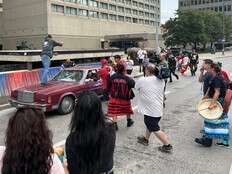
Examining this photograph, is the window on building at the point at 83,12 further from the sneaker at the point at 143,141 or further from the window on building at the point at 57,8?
the sneaker at the point at 143,141

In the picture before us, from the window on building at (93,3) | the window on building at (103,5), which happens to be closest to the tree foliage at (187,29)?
the window on building at (103,5)

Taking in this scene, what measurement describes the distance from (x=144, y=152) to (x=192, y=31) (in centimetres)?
7912

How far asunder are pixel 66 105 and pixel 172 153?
15.5 ft

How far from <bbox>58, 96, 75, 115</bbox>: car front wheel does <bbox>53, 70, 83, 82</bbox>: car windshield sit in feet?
2.76

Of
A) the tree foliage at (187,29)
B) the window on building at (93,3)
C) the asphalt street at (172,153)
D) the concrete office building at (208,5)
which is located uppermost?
the concrete office building at (208,5)

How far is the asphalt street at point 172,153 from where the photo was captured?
21.1 feet

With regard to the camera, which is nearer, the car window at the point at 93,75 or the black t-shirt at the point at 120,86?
the black t-shirt at the point at 120,86

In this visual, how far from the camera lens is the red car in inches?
417

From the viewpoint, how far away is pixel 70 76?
40.1 ft

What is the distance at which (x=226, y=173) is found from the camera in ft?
A: 20.6

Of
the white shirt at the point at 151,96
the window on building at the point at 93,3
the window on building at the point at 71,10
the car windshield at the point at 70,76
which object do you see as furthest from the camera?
the window on building at the point at 93,3

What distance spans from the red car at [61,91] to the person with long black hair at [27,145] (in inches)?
281

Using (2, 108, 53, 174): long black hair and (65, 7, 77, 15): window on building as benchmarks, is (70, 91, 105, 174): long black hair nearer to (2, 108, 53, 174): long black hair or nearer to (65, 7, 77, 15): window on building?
(2, 108, 53, 174): long black hair

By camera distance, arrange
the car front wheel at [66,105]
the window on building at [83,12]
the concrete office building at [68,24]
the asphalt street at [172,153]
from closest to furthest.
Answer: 1. the asphalt street at [172,153]
2. the car front wheel at [66,105]
3. the concrete office building at [68,24]
4. the window on building at [83,12]
